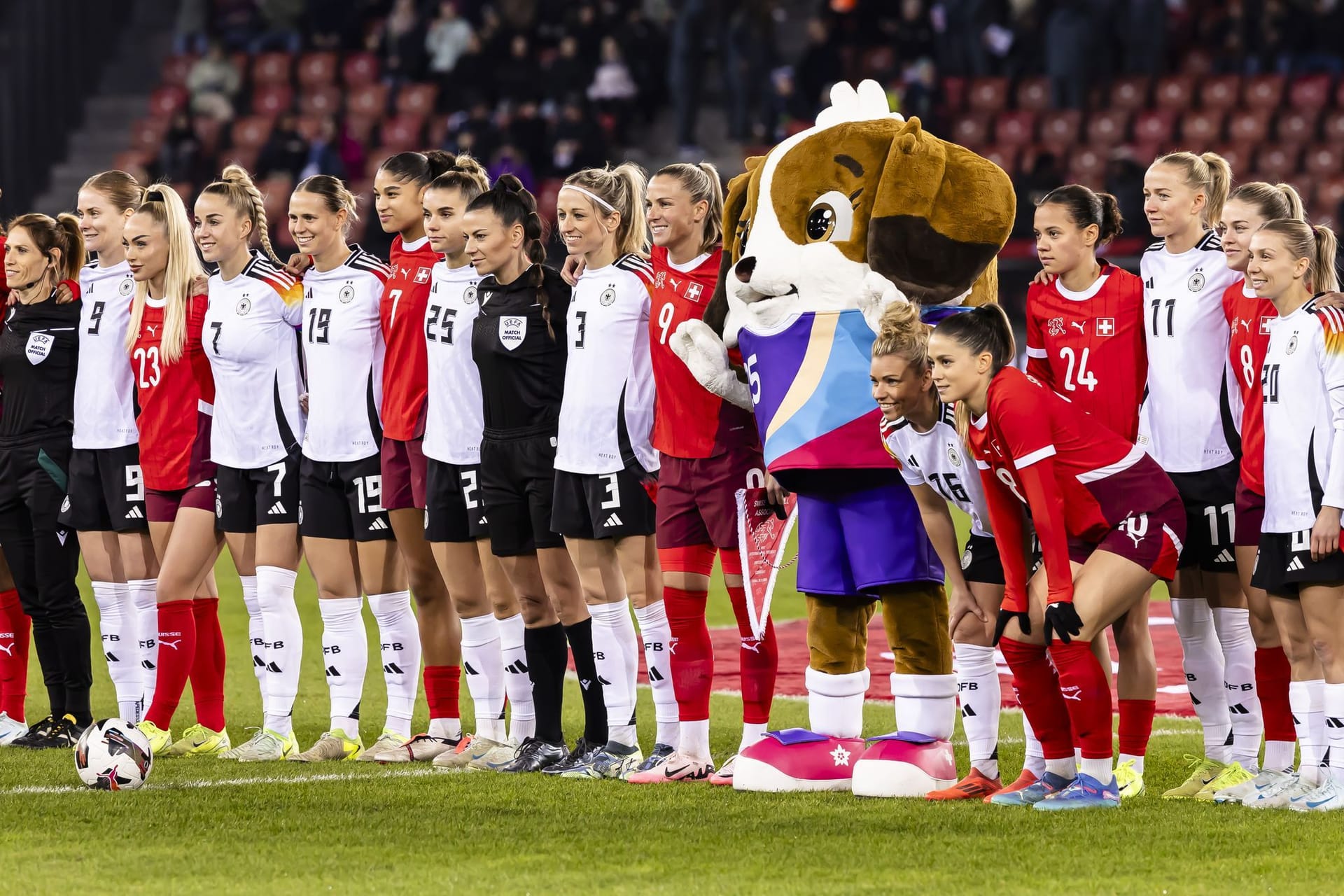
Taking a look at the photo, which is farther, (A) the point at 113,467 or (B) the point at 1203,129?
(B) the point at 1203,129

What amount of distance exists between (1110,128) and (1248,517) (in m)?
12.8

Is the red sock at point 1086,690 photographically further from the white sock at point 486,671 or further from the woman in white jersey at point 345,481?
the woman in white jersey at point 345,481

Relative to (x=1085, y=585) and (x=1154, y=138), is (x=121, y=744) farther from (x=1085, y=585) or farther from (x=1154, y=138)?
(x=1154, y=138)

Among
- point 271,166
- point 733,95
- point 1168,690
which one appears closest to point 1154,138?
point 733,95

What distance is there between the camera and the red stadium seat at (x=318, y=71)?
70.5 ft

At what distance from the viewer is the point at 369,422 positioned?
263 inches

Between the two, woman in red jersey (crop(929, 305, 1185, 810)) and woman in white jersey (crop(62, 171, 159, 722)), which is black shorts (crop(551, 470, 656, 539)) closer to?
woman in red jersey (crop(929, 305, 1185, 810))

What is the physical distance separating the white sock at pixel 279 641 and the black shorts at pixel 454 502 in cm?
62

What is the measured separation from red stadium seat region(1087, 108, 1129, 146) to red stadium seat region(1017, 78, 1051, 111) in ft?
2.40

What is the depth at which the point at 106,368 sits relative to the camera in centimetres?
708

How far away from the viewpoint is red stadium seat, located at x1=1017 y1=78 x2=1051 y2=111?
1845 centimetres

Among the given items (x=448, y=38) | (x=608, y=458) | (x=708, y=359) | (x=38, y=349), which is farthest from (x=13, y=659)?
(x=448, y=38)

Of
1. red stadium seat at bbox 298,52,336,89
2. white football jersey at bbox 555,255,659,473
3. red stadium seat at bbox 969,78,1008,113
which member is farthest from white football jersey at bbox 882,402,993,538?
red stadium seat at bbox 298,52,336,89

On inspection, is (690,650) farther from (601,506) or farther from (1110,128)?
(1110,128)
